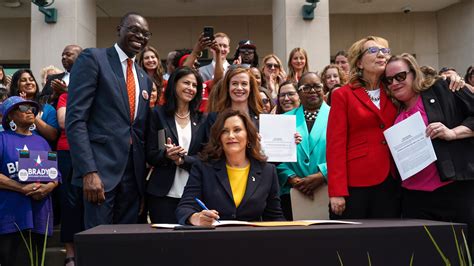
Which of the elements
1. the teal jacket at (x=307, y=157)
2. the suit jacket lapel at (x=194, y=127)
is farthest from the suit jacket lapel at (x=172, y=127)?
the teal jacket at (x=307, y=157)

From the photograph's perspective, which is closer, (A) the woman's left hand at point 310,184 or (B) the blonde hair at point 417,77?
(B) the blonde hair at point 417,77

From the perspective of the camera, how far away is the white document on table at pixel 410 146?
12.1ft

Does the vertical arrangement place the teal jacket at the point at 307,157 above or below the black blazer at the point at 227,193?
above

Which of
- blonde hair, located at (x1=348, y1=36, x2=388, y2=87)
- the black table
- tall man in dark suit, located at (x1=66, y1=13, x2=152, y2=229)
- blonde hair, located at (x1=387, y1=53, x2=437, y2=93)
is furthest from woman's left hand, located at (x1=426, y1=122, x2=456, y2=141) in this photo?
tall man in dark suit, located at (x1=66, y1=13, x2=152, y2=229)

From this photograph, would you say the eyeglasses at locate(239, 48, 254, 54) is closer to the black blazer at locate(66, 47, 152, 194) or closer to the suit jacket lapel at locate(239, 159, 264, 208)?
the black blazer at locate(66, 47, 152, 194)

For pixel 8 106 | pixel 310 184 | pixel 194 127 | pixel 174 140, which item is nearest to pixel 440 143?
pixel 310 184

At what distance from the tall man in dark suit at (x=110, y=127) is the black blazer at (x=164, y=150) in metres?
0.15

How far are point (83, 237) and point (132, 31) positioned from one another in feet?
7.17

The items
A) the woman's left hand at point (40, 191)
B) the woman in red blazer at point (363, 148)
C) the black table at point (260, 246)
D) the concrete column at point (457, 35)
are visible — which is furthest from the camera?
the concrete column at point (457, 35)

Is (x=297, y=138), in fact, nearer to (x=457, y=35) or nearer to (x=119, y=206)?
(x=119, y=206)

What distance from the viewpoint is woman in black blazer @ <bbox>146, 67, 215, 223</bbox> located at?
434 centimetres

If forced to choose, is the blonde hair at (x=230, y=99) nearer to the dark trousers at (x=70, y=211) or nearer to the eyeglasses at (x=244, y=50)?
the dark trousers at (x=70, y=211)

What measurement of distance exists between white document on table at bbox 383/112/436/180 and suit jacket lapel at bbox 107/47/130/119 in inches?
78.1

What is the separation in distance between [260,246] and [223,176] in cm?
138
